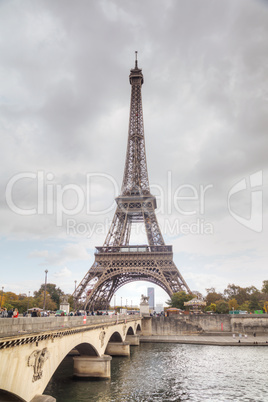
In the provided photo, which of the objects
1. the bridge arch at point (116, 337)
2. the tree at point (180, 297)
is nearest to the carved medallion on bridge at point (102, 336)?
the bridge arch at point (116, 337)

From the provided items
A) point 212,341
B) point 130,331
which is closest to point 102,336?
point 130,331

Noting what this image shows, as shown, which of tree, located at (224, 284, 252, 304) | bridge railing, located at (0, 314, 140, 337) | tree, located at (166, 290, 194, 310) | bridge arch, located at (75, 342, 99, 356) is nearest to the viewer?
bridge railing, located at (0, 314, 140, 337)

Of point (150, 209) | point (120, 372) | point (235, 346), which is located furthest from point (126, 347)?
point (150, 209)

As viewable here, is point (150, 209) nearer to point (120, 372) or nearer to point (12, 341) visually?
point (120, 372)

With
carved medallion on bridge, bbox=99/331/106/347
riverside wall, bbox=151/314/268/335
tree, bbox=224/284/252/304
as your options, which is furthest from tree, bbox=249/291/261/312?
carved medallion on bridge, bbox=99/331/106/347

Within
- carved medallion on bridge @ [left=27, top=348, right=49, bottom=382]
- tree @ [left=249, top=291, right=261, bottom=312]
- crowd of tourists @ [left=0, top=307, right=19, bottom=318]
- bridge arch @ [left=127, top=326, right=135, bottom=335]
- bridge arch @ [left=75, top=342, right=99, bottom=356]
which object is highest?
crowd of tourists @ [left=0, top=307, right=19, bottom=318]

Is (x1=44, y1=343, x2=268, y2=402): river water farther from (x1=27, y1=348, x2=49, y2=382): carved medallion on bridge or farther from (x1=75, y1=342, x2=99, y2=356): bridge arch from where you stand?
(x1=27, y1=348, x2=49, y2=382): carved medallion on bridge

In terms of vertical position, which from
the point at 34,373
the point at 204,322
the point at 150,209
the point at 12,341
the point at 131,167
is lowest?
the point at 204,322

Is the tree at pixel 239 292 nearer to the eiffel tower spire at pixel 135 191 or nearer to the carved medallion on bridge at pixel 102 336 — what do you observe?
the eiffel tower spire at pixel 135 191
